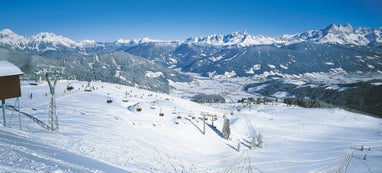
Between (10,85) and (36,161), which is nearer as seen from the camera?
(36,161)

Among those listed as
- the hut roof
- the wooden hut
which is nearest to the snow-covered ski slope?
the wooden hut

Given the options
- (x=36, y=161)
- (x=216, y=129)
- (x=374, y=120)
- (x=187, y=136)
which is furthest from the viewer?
(x=374, y=120)

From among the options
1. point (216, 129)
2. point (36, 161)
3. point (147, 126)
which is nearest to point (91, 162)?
point (36, 161)

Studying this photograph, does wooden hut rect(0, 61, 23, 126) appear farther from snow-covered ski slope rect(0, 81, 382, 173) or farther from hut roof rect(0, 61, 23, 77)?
snow-covered ski slope rect(0, 81, 382, 173)

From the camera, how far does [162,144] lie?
3459 centimetres

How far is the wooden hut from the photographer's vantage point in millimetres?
24995

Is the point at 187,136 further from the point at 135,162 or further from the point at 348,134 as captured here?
the point at 348,134

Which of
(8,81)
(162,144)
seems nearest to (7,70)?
(8,81)

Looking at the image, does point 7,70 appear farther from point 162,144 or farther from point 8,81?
point 162,144

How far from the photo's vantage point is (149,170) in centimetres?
2016

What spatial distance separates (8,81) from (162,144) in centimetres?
Result: 1952

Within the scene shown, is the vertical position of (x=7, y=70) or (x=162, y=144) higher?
(x=7, y=70)

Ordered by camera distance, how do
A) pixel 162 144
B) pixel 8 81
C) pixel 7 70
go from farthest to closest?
pixel 162 144
pixel 8 81
pixel 7 70

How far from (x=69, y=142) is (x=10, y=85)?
386 inches
